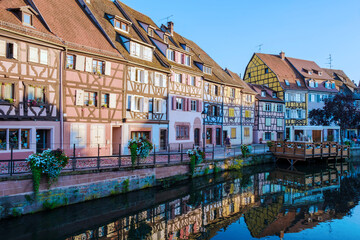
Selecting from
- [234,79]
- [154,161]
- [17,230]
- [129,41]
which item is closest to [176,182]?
[154,161]

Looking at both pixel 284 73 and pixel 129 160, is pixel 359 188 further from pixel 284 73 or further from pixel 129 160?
pixel 284 73

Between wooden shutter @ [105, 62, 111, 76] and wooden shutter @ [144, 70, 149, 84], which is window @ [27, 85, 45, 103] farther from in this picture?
wooden shutter @ [144, 70, 149, 84]

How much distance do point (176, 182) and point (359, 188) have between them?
12744 millimetres

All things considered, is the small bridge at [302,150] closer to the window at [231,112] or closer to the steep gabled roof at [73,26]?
the window at [231,112]

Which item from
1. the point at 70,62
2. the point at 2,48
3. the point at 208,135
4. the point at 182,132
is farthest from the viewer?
the point at 208,135

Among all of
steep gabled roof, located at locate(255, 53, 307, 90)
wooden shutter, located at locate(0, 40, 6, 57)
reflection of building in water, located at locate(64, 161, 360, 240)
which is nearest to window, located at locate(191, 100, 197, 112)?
reflection of building in water, located at locate(64, 161, 360, 240)

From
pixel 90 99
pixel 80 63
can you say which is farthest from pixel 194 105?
pixel 80 63

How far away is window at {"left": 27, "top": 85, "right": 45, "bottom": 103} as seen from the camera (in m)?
15.2

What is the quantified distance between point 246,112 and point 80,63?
23.7 meters

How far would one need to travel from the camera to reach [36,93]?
50.8ft

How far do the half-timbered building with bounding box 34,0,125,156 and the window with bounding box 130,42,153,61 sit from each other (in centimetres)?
194

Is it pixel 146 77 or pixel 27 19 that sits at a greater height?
pixel 27 19

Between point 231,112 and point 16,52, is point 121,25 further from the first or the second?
point 231,112

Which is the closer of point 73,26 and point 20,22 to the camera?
point 20,22
